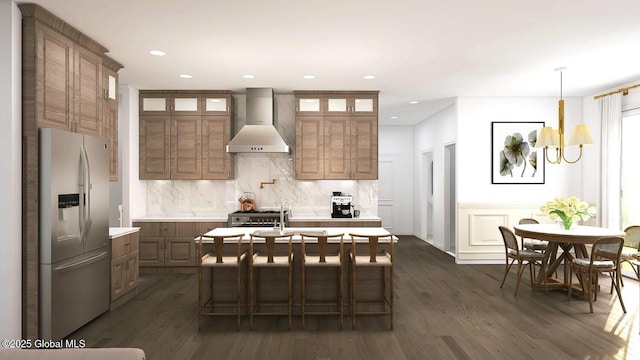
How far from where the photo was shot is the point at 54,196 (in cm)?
368

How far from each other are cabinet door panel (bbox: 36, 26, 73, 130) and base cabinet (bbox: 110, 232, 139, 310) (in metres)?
1.47

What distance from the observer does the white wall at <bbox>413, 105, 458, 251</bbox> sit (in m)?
8.30

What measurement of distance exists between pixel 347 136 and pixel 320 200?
1.16 m

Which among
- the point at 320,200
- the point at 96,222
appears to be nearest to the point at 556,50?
the point at 320,200

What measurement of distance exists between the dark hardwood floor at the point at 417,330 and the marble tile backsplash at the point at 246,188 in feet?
5.88

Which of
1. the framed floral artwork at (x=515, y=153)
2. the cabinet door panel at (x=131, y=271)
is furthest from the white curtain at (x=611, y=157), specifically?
the cabinet door panel at (x=131, y=271)

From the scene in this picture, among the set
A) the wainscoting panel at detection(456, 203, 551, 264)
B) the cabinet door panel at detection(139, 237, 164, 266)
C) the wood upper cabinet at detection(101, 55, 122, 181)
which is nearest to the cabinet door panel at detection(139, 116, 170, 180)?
the cabinet door panel at detection(139, 237, 164, 266)

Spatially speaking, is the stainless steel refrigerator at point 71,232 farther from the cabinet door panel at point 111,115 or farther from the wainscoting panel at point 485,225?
the wainscoting panel at point 485,225

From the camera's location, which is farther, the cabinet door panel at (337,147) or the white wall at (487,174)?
the white wall at (487,174)

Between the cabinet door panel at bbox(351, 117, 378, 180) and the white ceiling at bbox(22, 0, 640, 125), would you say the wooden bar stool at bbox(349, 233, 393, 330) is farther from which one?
the cabinet door panel at bbox(351, 117, 378, 180)

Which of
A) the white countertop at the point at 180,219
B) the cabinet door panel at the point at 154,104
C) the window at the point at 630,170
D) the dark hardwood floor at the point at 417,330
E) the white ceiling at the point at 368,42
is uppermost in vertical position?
the white ceiling at the point at 368,42

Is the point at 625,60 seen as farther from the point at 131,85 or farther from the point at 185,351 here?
the point at 131,85

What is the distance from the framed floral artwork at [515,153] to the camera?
742cm

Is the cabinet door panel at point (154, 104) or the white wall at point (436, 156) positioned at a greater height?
the cabinet door panel at point (154, 104)
